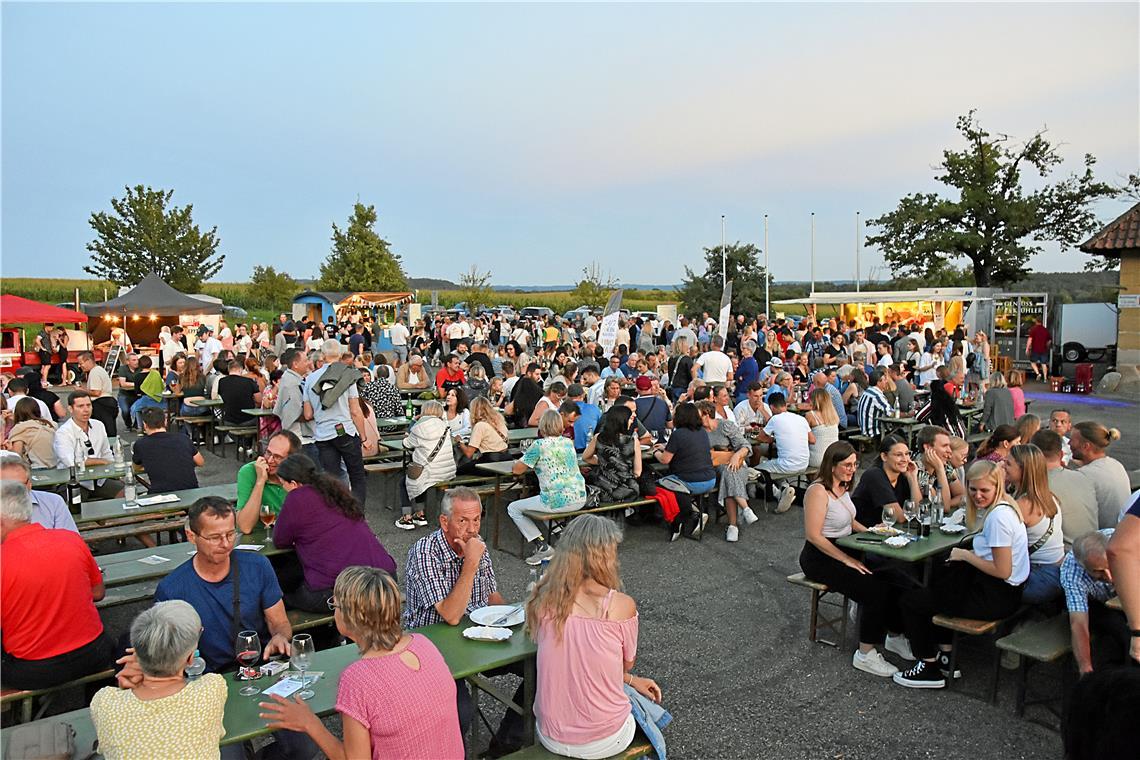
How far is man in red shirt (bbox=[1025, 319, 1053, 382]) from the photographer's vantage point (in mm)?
20753

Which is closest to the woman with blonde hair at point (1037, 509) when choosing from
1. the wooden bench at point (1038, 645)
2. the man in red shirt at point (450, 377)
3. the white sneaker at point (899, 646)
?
the wooden bench at point (1038, 645)

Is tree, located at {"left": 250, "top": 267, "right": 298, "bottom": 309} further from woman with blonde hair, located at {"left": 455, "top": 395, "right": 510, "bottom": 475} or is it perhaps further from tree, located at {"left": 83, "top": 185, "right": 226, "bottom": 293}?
woman with blonde hair, located at {"left": 455, "top": 395, "right": 510, "bottom": 475}

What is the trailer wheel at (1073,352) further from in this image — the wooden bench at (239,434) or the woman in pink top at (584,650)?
the woman in pink top at (584,650)

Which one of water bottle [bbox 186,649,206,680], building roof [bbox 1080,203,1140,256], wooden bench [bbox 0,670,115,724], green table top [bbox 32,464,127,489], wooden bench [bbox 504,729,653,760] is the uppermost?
building roof [bbox 1080,203,1140,256]

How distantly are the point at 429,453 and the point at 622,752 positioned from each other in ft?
16.3

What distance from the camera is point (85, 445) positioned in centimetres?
760

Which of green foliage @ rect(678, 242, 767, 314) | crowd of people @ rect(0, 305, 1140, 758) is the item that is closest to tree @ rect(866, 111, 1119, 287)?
green foliage @ rect(678, 242, 767, 314)

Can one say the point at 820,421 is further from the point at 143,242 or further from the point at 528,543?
the point at 143,242

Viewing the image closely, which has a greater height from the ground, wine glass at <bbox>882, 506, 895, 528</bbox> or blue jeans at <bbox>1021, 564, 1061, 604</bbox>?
wine glass at <bbox>882, 506, 895, 528</bbox>

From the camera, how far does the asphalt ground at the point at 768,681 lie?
4215mm

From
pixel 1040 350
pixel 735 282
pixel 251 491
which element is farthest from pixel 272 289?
pixel 251 491

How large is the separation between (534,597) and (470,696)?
758 millimetres

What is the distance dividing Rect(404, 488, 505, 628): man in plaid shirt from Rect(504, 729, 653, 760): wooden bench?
72 centimetres

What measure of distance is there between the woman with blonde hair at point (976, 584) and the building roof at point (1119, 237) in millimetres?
16857
